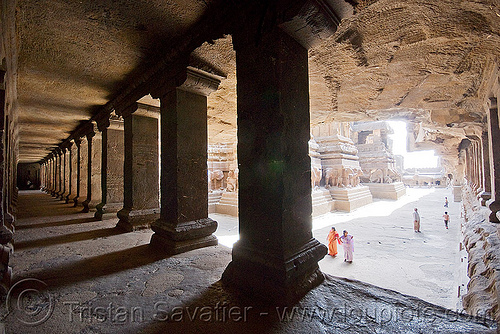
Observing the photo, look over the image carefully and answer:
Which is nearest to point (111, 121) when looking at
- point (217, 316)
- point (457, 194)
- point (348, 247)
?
point (217, 316)

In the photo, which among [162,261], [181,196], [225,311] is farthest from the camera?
[181,196]

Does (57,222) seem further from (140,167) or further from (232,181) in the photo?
(232,181)

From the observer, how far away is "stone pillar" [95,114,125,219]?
209 inches

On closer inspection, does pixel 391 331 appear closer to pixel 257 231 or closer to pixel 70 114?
pixel 257 231

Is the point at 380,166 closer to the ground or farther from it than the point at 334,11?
closer to the ground

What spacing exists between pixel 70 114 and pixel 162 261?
532 centimetres

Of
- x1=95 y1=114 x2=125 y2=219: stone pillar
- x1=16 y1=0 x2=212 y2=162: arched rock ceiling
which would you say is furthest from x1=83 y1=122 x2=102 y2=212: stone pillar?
x1=16 y1=0 x2=212 y2=162: arched rock ceiling

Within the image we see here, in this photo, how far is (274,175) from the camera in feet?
6.11

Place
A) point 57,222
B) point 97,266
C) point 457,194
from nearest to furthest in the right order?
point 97,266, point 57,222, point 457,194

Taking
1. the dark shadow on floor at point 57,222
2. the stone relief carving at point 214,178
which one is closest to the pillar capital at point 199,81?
the dark shadow on floor at point 57,222

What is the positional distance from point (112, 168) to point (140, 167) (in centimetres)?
148

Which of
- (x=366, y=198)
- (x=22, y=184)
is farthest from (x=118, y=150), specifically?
(x=22, y=184)

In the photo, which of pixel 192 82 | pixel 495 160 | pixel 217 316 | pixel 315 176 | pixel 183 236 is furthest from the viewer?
pixel 315 176

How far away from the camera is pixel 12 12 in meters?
2.24
